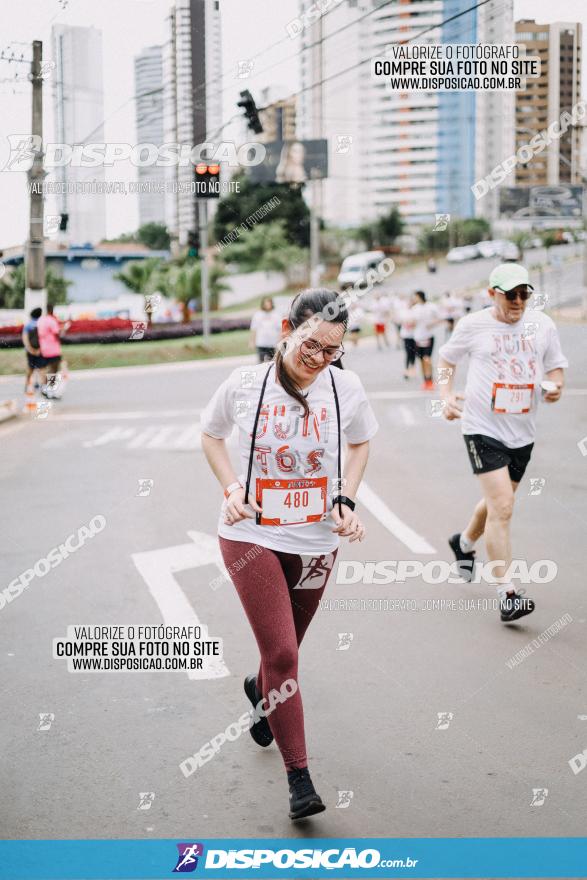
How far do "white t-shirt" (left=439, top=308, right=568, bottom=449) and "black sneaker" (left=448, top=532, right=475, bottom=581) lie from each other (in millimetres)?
1002

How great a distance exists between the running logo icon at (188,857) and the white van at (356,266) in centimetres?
4176

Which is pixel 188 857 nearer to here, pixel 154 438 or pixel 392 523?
pixel 392 523

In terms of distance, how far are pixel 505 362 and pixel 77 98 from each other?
4965mm

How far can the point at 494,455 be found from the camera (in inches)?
206

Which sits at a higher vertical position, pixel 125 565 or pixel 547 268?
pixel 547 268

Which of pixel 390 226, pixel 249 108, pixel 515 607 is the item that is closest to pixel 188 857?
pixel 515 607

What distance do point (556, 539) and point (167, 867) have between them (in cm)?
455

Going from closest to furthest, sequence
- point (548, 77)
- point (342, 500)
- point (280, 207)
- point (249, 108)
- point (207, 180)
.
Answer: point (342, 500) < point (548, 77) < point (249, 108) < point (207, 180) < point (280, 207)

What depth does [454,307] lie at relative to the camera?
26125 millimetres

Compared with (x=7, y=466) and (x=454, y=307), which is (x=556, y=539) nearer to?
(x=7, y=466)

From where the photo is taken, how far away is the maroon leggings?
334 cm

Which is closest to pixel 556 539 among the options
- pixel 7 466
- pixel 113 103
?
pixel 113 103

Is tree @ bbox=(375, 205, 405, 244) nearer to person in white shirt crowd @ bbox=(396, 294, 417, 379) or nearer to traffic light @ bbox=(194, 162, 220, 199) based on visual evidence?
person in white shirt crowd @ bbox=(396, 294, 417, 379)

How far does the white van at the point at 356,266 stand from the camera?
45.7m
